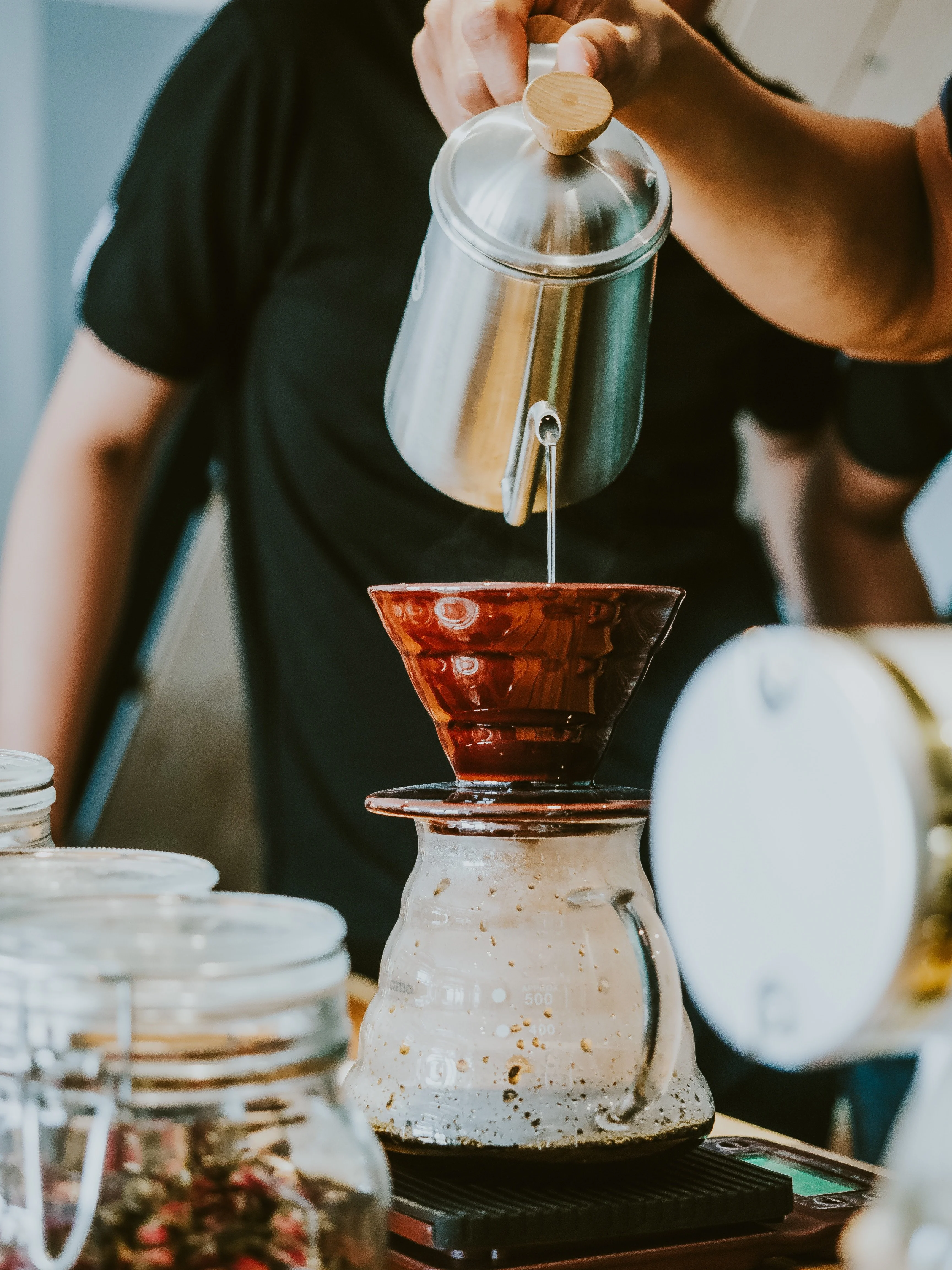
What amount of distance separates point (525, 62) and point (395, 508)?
57 centimetres

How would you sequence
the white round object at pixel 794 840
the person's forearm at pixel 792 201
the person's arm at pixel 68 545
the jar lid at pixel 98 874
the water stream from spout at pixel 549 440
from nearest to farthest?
the white round object at pixel 794 840
the jar lid at pixel 98 874
the water stream from spout at pixel 549 440
the person's forearm at pixel 792 201
the person's arm at pixel 68 545

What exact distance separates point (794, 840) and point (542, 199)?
43cm

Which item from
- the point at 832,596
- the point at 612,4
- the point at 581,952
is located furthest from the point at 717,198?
the point at 832,596

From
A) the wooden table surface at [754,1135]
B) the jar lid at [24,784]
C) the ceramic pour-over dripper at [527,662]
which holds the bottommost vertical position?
the wooden table surface at [754,1135]

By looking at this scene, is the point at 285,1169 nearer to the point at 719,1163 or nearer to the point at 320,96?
the point at 719,1163

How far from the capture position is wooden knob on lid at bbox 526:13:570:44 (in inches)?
29.3

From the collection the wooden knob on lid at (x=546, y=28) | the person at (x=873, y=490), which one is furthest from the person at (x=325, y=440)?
the wooden knob on lid at (x=546, y=28)

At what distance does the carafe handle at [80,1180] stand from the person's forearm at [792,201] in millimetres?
682

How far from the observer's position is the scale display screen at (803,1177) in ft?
1.94

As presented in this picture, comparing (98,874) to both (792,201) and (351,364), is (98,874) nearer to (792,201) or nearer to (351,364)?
(792,201)

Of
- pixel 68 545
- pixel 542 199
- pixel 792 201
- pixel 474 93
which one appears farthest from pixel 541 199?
pixel 68 545

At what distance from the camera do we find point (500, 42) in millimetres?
677

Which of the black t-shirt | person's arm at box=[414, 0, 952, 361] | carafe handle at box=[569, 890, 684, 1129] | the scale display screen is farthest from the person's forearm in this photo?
the scale display screen

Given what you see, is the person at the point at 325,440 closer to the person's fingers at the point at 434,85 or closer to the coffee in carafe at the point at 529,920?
the person's fingers at the point at 434,85
